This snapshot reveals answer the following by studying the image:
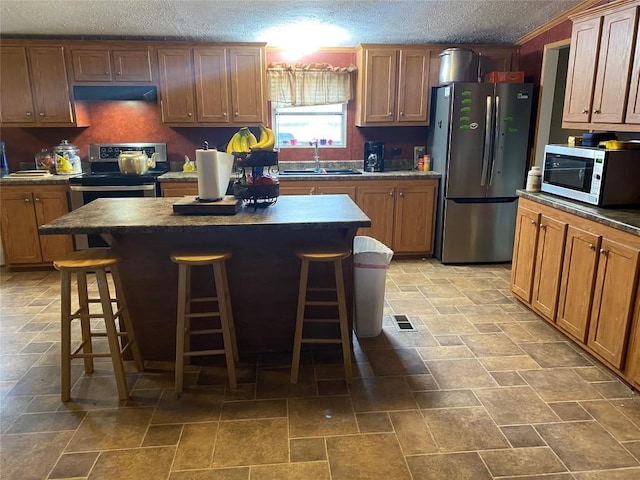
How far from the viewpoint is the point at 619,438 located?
83.2 inches

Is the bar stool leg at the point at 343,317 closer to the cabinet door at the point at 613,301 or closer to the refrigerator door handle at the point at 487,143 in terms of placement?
the cabinet door at the point at 613,301

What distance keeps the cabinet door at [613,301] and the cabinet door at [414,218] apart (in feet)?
7.15

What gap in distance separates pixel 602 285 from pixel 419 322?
119 centimetres

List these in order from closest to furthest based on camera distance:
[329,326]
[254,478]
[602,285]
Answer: [254,478] < [602,285] < [329,326]

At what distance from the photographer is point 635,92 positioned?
2.75 meters

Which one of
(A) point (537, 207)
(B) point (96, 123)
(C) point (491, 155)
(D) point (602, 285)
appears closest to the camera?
(D) point (602, 285)

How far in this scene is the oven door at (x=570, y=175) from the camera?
114 inches

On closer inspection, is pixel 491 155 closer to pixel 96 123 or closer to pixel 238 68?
pixel 238 68

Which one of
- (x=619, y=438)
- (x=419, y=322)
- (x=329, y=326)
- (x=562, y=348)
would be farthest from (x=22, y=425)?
(x=562, y=348)

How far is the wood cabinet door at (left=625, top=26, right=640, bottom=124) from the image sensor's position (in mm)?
2731

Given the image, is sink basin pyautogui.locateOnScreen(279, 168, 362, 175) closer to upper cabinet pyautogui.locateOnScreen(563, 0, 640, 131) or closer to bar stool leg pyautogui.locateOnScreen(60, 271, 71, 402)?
upper cabinet pyautogui.locateOnScreen(563, 0, 640, 131)

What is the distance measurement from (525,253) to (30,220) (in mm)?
4399

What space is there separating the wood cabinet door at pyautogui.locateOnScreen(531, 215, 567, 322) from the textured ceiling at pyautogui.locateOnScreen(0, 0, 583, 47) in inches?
80.7

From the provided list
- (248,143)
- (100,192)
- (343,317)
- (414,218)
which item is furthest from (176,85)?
Answer: (343,317)
